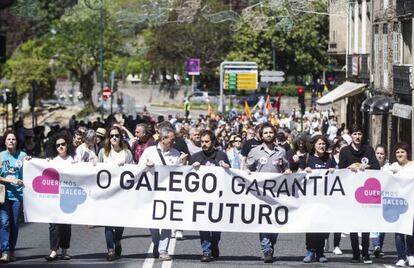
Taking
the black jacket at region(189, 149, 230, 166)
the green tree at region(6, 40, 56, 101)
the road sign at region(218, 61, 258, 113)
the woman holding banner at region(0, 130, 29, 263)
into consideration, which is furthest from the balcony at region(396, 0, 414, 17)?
the green tree at region(6, 40, 56, 101)

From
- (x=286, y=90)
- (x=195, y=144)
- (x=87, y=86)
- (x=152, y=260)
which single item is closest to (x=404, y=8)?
(x=195, y=144)

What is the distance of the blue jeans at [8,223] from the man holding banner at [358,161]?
13.6 ft

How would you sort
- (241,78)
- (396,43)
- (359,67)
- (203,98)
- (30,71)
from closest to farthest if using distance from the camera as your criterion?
1. (396,43)
2. (359,67)
3. (241,78)
4. (203,98)
5. (30,71)

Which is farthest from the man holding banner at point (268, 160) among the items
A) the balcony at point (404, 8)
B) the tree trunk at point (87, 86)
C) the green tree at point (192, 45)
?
the green tree at point (192, 45)

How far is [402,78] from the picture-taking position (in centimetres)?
3641

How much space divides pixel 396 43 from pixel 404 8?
2.71m

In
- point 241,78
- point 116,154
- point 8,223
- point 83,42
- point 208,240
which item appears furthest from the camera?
point 83,42

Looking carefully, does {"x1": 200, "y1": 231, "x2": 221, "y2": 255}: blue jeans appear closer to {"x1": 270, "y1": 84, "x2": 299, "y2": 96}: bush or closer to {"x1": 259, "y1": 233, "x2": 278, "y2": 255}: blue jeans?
Result: {"x1": 259, "y1": 233, "x2": 278, "y2": 255}: blue jeans

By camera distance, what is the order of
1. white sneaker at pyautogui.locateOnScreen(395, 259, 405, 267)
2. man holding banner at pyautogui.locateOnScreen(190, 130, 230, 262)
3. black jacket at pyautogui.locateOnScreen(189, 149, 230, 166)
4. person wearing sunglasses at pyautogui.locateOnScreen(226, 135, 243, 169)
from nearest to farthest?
white sneaker at pyautogui.locateOnScreen(395, 259, 405, 267), man holding banner at pyautogui.locateOnScreen(190, 130, 230, 262), black jacket at pyautogui.locateOnScreen(189, 149, 230, 166), person wearing sunglasses at pyautogui.locateOnScreen(226, 135, 243, 169)

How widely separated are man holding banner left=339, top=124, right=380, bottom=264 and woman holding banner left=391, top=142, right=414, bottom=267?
33 centimetres

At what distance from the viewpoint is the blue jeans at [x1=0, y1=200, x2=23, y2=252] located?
573 inches

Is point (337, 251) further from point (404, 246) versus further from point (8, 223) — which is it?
point (8, 223)

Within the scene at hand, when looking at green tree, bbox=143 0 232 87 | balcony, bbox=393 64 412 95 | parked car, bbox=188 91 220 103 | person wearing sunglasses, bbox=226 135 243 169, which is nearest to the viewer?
person wearing sunglasses, bbox=226 135 243 169

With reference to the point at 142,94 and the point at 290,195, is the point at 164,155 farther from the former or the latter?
the point at 142,94
